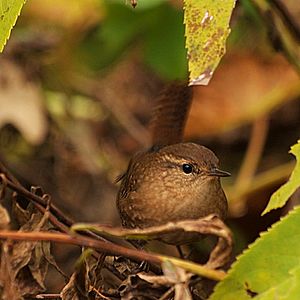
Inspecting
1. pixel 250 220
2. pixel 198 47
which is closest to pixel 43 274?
pixel 198 47

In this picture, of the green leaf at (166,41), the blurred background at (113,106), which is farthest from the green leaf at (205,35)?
the green leaf at (166,41)

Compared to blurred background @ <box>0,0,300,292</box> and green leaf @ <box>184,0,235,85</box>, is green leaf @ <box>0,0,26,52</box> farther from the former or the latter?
blurred background @ <box>0,0,300,292</box>

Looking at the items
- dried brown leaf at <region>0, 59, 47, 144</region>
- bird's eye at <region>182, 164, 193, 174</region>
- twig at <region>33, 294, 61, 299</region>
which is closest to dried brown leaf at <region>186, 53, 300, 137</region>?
dried brown leaf at <region>0, 59, 47, 144</region>

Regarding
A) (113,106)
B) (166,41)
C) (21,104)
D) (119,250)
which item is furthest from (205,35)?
(113,106)

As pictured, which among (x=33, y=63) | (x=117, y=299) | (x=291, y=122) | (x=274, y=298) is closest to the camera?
(x=274, y=298)

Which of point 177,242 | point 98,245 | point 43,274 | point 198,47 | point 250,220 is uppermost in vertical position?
point 198,47

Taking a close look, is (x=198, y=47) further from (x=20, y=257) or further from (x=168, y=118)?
(x=168, y=118)

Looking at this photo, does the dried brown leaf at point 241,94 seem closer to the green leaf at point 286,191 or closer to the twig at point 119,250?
the green leaf at point 286,191
